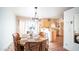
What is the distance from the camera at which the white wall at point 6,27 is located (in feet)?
6.01

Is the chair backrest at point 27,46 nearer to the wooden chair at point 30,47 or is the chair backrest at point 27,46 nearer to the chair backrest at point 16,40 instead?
the wooden chair at point 30,47

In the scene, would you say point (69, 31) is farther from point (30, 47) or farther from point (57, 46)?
point (30, 47)

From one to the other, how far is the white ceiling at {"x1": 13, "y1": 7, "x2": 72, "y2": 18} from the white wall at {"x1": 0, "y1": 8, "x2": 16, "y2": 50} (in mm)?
123

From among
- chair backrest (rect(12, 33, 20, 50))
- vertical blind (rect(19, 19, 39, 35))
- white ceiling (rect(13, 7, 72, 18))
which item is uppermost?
white ceiling (rect(13, 7, 72, 18))

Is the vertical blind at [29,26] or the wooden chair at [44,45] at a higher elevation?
the vertical blind at [29,26]

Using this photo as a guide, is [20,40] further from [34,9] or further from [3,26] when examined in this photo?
[34,9]

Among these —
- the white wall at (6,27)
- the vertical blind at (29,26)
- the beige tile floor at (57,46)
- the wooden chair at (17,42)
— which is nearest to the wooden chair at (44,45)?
the beige tile floor at (57,46)

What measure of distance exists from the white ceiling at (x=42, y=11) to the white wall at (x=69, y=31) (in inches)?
3.6

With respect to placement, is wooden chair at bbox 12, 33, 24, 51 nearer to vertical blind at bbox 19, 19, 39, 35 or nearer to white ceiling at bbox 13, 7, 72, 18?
vertical blind at bbox 19, 19, 39, 35

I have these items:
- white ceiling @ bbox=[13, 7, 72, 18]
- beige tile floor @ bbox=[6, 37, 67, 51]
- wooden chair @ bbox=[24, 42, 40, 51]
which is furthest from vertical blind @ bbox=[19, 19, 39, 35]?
beige tile floor @ bbox=[6, 37, 67, 51]

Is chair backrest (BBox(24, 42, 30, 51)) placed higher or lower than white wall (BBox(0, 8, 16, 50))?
lower

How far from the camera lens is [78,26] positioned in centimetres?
184

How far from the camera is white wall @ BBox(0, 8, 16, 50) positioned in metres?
1.83
